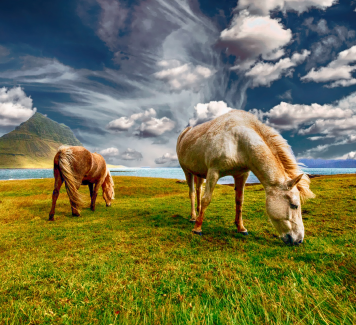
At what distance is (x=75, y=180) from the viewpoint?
7.62 meters

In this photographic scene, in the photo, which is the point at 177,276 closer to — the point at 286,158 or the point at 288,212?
the point at 288,212

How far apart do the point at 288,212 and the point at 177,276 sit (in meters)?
2.94

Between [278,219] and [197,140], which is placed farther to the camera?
[197,140]

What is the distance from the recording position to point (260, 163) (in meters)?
4.44

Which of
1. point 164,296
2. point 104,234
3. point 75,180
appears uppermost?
point 75,180

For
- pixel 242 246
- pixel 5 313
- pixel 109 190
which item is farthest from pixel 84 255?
pixel 109 190

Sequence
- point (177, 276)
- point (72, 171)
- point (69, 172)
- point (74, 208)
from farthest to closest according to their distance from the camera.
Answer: point (74, 208) < point (72, 171) < point (69, 172) < point (177, 276)

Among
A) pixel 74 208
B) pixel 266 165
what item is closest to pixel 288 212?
pixel 266 165

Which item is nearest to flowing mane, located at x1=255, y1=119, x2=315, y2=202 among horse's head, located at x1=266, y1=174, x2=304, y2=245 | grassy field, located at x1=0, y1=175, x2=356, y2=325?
horse's head, located at x1=266, y1=174, x2=304, y2=245

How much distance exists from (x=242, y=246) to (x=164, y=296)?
2.52 m

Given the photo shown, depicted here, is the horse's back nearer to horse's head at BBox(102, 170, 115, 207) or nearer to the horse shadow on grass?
horse's head at BBox(102, 170, 115, 207)

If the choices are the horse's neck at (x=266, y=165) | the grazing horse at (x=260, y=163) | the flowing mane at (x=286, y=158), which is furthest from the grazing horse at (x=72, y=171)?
the flowing mane at (x=286, y=158)

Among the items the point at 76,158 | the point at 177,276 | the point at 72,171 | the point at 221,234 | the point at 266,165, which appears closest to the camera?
the point at 177,276

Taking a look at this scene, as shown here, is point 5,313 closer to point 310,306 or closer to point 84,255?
point 84,255
